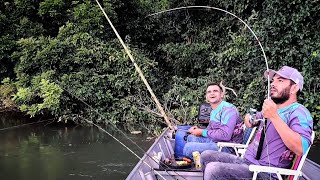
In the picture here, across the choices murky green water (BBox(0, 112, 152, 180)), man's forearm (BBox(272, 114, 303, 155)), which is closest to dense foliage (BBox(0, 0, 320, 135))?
murky green water (BBox(0, 112, 152, 180))

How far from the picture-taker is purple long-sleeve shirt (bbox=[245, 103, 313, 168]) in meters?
2.31

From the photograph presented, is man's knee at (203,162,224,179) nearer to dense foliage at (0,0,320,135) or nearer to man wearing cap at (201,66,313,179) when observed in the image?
man wearing cap at (201,66,313,179)

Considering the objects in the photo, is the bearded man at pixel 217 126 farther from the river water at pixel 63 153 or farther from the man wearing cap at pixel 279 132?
the river water at pixel 63 153

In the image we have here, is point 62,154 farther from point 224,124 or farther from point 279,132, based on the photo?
point 279,132

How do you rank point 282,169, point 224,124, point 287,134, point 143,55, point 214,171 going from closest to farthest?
point 287,134, point 282,169, point 214,171, point 224,124, point 143,55

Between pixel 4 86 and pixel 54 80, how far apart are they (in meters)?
1.96

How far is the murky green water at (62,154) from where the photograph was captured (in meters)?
6.39

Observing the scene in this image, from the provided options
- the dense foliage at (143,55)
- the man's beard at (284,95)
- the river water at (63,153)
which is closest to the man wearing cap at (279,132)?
the man's beard at (284,95)

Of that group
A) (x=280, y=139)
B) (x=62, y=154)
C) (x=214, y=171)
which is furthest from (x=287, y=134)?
(x=62, y=154)

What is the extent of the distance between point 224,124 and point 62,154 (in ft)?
16.4

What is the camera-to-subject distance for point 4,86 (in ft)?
34.6

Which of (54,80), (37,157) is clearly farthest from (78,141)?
(54,80)

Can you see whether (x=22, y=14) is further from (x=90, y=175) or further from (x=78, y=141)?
(x=90, y=175)

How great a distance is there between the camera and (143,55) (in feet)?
34.2
